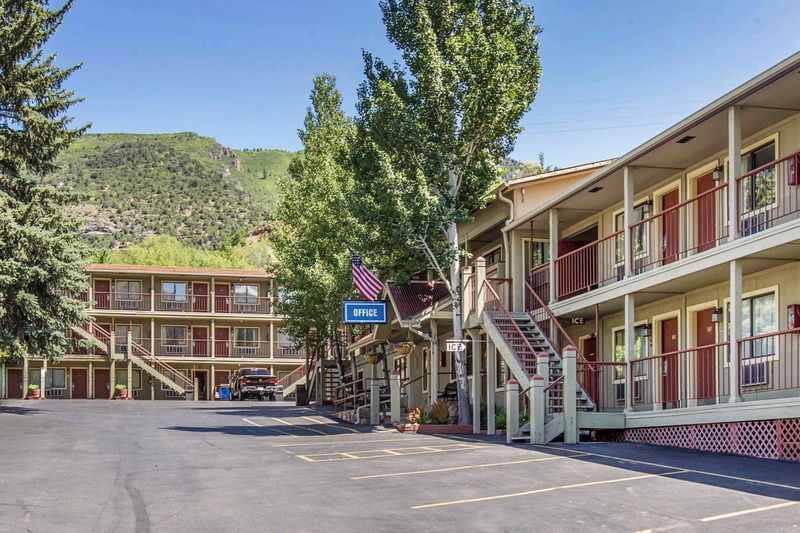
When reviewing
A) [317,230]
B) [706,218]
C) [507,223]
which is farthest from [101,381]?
[706,218]

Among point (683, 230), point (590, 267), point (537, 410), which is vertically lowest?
point (537, 410)

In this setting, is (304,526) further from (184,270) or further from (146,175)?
(146,175)

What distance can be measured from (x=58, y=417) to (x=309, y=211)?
488 inches

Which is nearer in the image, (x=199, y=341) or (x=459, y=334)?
Result: (x=459, y=334)

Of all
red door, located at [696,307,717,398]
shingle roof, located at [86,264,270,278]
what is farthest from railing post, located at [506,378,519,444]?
shingle roof, located at [86,264,270,278]

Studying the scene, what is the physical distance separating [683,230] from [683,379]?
3.19m

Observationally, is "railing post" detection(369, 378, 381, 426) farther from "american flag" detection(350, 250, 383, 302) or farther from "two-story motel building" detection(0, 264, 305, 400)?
"two-story motel building" detection(0, 264, 305, 400)

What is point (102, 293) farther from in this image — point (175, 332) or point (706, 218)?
point (706, 218)

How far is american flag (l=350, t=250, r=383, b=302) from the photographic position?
28.2 metres

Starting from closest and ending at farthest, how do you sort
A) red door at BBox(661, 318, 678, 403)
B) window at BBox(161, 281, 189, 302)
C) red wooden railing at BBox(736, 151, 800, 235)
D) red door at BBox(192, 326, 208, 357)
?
1. red wooden railing at BBox(736, 151, 800, 235)
2. red door at BBox(661, 318, 678, 403)
3. red door at BBox(192, 326, 208, 357)
4. window at BBox(161, 281, 189, 302)

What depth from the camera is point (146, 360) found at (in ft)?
184

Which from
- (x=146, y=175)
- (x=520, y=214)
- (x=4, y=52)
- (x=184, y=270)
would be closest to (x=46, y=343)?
(x=4, y=52)

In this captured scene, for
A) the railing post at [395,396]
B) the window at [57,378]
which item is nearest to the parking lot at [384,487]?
the railing post at [395,396]

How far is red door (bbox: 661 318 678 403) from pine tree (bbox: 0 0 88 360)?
58.9ft
